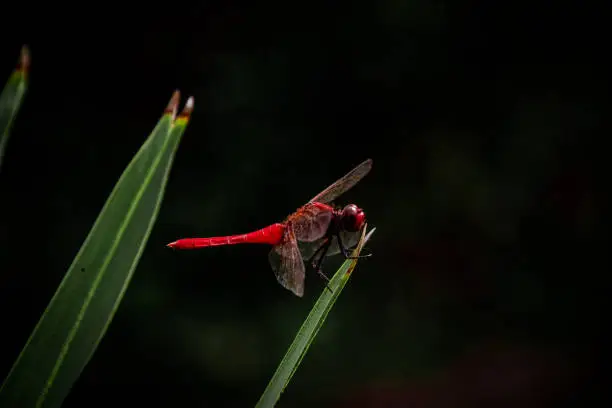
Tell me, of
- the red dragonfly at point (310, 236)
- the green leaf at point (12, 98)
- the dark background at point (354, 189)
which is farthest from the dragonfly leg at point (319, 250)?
the dark background at point (354, 189)

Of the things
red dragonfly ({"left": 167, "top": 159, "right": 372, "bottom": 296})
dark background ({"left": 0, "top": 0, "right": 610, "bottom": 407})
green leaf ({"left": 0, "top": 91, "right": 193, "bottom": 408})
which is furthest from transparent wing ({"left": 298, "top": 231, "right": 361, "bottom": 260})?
dark background ({"left": 0, "top": 0, "right": 610, "bottom": 407})

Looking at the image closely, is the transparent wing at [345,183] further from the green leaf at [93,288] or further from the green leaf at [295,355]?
the green leaf at [93,288]

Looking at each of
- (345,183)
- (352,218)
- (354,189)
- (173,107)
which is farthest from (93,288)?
(354,189)

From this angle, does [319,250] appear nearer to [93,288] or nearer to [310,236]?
[310,236]

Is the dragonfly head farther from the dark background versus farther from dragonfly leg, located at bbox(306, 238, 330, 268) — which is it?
the dark background

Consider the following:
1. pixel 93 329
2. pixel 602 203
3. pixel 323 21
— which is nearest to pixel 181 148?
pixel 323 21

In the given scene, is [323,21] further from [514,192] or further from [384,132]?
[514,192]
